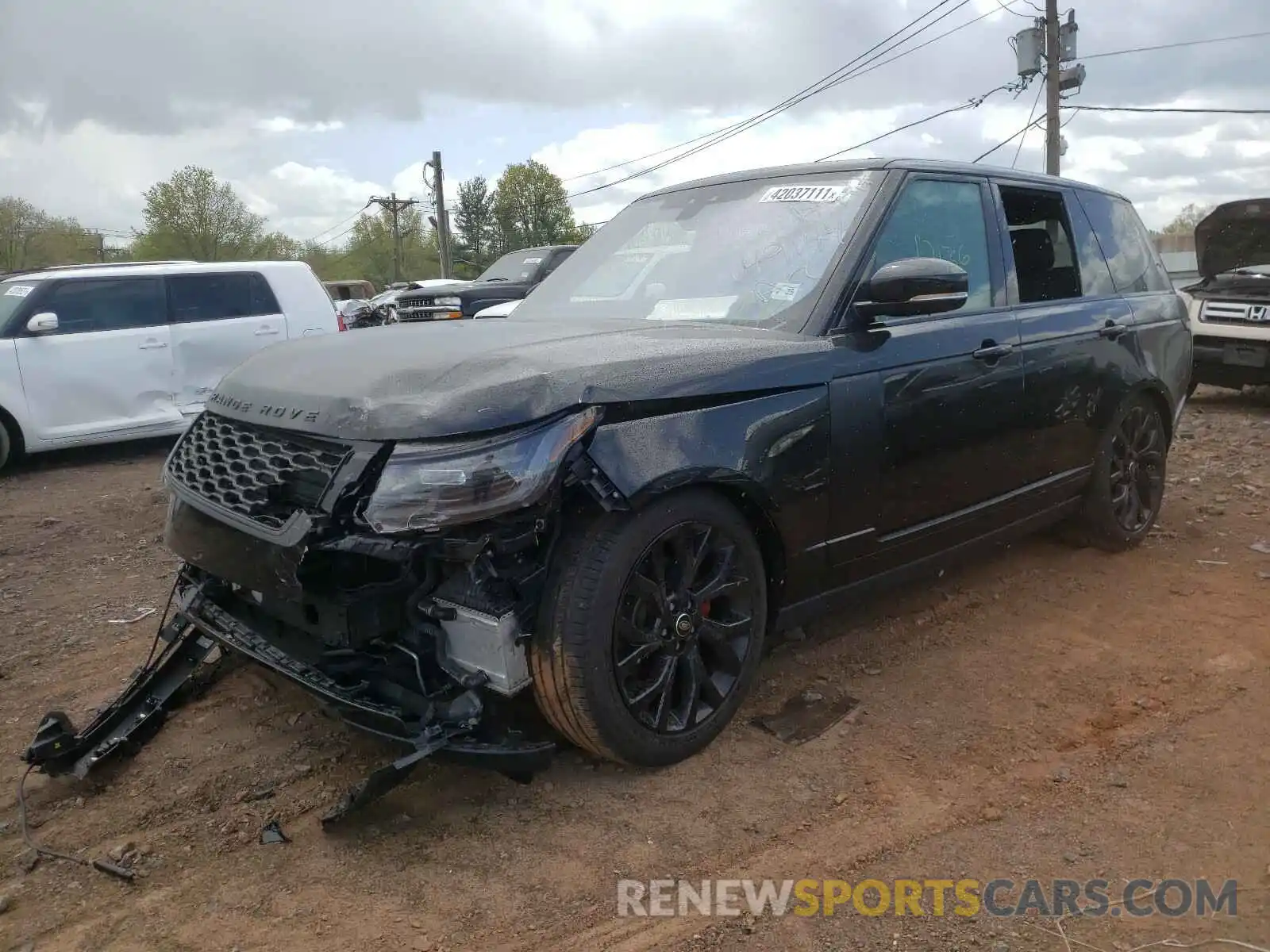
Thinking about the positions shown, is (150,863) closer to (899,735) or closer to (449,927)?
(449,927)

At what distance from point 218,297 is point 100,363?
1.19 metres

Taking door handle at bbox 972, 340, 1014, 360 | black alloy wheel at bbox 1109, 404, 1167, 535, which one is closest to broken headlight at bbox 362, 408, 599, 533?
door handle at bbox 972, 340, 1014, 360

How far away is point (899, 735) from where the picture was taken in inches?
123

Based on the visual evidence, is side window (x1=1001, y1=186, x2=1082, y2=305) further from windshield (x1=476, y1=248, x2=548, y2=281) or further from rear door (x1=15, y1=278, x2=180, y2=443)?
windshield (x1=476, y1=248, x2=548, y2=281)

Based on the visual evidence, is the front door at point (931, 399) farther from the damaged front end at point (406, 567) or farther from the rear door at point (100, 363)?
the rear door at point (100, 363)

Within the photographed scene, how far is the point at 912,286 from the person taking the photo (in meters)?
2.96

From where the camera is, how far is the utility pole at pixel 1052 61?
18.9 meters

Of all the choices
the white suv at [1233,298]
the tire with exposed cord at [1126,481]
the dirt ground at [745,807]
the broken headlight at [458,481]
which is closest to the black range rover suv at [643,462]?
the broken headlight at [458,481]

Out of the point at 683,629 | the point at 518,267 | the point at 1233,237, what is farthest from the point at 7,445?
the point at 1233,237

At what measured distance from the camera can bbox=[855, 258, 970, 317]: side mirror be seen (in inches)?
116

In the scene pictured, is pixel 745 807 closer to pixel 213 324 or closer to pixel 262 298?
pixel 213 324

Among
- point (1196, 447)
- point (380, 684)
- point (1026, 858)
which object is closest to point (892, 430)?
point (1026, 858)

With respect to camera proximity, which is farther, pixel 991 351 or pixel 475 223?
pixel 475 223

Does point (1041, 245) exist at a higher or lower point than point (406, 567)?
higher
